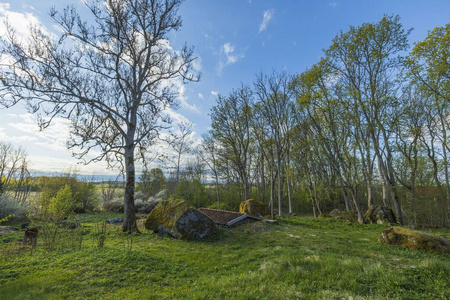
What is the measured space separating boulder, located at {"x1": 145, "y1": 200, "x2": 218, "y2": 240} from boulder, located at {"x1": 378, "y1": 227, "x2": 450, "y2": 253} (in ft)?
24.3

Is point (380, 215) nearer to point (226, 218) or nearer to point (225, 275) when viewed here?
point (226, 218)

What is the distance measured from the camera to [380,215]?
12977 millimetres

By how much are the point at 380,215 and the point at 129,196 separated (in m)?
16.4

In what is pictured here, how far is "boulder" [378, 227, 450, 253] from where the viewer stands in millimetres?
6383

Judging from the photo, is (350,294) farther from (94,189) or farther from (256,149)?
(94,189)

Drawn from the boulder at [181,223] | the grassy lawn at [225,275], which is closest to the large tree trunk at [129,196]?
the boulder at [181,223]

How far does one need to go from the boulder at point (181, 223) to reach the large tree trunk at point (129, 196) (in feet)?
3.02

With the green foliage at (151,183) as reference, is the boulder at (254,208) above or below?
below

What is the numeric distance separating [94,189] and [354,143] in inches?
1281

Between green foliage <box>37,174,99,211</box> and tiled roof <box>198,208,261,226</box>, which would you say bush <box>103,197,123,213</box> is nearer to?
green foliage <box>37,174,99,211</box>

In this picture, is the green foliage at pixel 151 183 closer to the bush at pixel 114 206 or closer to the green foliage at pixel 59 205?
the bush at pixel 114 206

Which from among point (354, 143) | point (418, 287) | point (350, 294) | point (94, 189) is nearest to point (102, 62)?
point (350, 294)

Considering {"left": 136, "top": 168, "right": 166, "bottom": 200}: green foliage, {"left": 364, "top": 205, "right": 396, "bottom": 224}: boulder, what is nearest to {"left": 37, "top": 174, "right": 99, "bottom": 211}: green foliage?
{"left": 136, "top": 168, "right": 166, "bottom": 200}: green foliage

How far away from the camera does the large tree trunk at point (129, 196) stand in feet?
34.8
